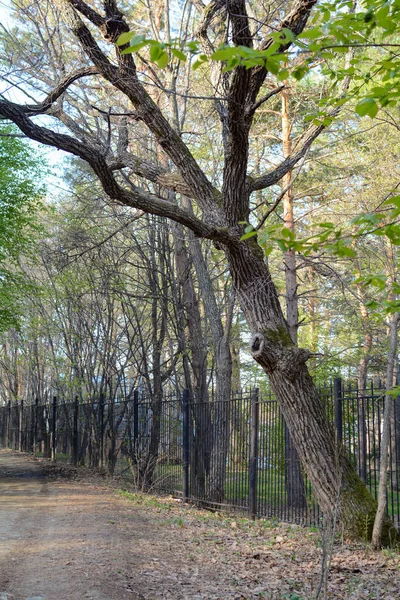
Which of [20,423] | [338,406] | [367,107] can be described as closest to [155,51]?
[367,107]

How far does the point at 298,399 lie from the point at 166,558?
7.63 feet

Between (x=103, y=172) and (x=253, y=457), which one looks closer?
(x=103, y=172)

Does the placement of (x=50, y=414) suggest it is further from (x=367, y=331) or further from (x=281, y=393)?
(x=281, y=393)

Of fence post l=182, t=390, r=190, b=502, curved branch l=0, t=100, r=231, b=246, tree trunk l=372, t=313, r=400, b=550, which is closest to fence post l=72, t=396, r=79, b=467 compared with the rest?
fence post l=182, t=390, r=190, b=502

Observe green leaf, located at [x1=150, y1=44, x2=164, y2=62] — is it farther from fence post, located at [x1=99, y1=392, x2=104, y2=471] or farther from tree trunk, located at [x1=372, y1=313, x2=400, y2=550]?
fence post, located at [x1=99, y1=392, x2=104, y2=471]

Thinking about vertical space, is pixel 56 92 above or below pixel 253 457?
above

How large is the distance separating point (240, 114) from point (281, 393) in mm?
3257

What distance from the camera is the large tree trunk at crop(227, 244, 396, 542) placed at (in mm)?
7363

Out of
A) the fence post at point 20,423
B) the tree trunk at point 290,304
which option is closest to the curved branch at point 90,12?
the tree trunk at point 290,304

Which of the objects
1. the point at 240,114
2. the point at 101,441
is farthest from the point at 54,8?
the point at 101,441

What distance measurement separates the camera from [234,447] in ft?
39.3

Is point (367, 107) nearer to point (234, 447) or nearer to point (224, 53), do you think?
point (224, 53)

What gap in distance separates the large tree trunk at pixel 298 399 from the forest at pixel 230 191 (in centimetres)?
2

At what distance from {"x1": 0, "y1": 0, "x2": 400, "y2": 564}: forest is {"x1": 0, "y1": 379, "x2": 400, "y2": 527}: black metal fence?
0.25 ft
